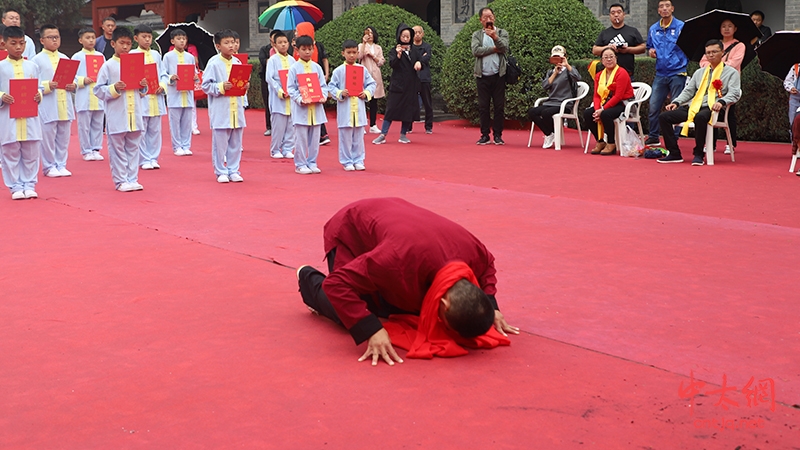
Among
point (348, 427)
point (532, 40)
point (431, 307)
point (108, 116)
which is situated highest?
point (532, 40)

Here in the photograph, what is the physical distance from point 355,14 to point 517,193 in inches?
444

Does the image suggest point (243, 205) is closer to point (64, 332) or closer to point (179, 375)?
point (64, 332)

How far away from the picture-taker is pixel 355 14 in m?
18.9

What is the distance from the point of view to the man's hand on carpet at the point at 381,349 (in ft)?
12.9

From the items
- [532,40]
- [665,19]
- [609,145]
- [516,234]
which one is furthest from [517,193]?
[532,40]

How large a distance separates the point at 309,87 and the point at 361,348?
6.40 metres

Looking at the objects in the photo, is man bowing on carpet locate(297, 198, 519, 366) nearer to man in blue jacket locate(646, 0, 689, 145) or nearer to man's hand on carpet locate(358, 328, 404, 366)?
man's hand on carpet locate(358, 328, 404, 366)

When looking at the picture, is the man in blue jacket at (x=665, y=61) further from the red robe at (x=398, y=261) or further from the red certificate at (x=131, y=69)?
the red robe at (x=398, y=261)

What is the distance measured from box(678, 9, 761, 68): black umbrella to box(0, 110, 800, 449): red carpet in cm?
307

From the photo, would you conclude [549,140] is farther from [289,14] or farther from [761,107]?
[289,14]

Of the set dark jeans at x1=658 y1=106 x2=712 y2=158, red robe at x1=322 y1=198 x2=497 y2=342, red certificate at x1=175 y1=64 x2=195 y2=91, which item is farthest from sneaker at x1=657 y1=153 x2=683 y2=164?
red robe at x1=322 y1=198 x2=497 y2=342

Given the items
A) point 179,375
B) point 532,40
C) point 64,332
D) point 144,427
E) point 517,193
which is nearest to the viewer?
point 144,427

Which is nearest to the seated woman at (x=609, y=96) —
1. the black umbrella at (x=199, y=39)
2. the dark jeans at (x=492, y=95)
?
the dark jeans at (x=492, y=95)

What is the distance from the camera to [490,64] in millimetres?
12906
